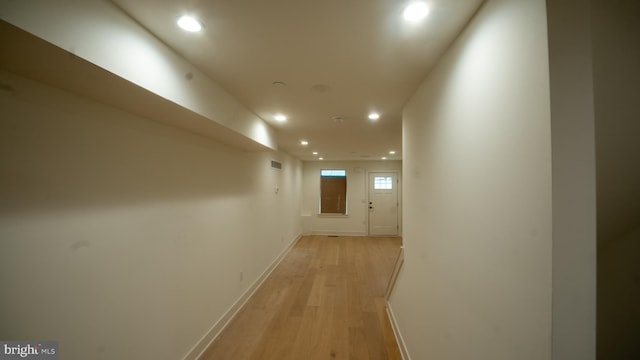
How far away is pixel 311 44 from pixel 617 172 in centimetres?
135

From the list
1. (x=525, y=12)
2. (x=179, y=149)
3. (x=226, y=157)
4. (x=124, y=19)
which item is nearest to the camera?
(x=525, y=12)

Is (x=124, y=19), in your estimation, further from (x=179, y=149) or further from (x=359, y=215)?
(x=359, y=215)

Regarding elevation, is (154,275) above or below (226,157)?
below

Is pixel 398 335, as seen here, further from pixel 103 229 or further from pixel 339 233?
pixel 339 233

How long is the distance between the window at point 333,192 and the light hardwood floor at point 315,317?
2.51 meters

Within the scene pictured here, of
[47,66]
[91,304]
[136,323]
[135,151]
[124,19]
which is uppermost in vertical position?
[124,19]

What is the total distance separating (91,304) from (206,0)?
1660mm

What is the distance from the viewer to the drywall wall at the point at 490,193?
65 centimetres

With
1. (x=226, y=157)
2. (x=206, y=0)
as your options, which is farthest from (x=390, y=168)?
(x=206, y=0)

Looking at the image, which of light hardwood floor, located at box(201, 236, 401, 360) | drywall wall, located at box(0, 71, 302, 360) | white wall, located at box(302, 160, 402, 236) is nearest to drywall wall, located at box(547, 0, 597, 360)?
light hardwood floor, located at box(201, 236, 401, 360)

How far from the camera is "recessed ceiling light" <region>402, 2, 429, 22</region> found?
944mm

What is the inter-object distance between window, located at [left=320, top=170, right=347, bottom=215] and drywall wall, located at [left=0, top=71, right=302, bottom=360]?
4752 mm

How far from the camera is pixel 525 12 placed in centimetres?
70

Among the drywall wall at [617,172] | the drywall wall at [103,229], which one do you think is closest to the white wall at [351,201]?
the drywall wall at [103,229]
